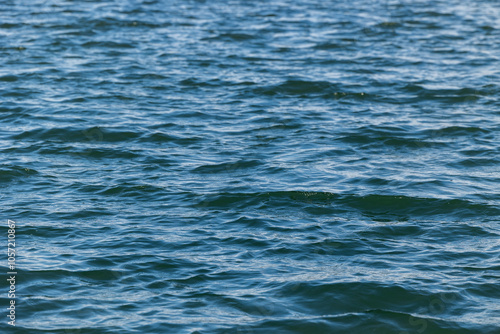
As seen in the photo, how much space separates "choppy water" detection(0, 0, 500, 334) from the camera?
976cm

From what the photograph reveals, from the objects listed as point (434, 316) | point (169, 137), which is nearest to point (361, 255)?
point (434, 316)

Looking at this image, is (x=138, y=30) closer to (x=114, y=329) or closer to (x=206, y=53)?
(x=206, y=53)

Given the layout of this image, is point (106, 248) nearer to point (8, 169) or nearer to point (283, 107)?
point (8, 169)

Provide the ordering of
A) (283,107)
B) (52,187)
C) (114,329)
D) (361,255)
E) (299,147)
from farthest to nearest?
(283,107) < (299,147) < (52,187) < (361,255) < (114,329)

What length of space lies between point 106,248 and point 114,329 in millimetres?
2182

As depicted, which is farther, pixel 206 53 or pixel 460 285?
pixel 206 53

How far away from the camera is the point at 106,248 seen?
11055 mm

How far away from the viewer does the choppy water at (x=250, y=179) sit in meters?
9.76

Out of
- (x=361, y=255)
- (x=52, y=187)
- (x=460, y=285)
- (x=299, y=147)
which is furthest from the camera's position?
(x=299, y=147)

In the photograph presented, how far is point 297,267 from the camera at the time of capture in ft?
→ 34.8

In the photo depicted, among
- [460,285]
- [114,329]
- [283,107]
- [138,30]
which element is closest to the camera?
[114,329]

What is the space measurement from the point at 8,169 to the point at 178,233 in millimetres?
3941

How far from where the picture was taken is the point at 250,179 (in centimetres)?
1387

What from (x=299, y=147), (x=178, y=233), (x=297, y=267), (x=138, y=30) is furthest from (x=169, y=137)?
(x=138, y=30)
